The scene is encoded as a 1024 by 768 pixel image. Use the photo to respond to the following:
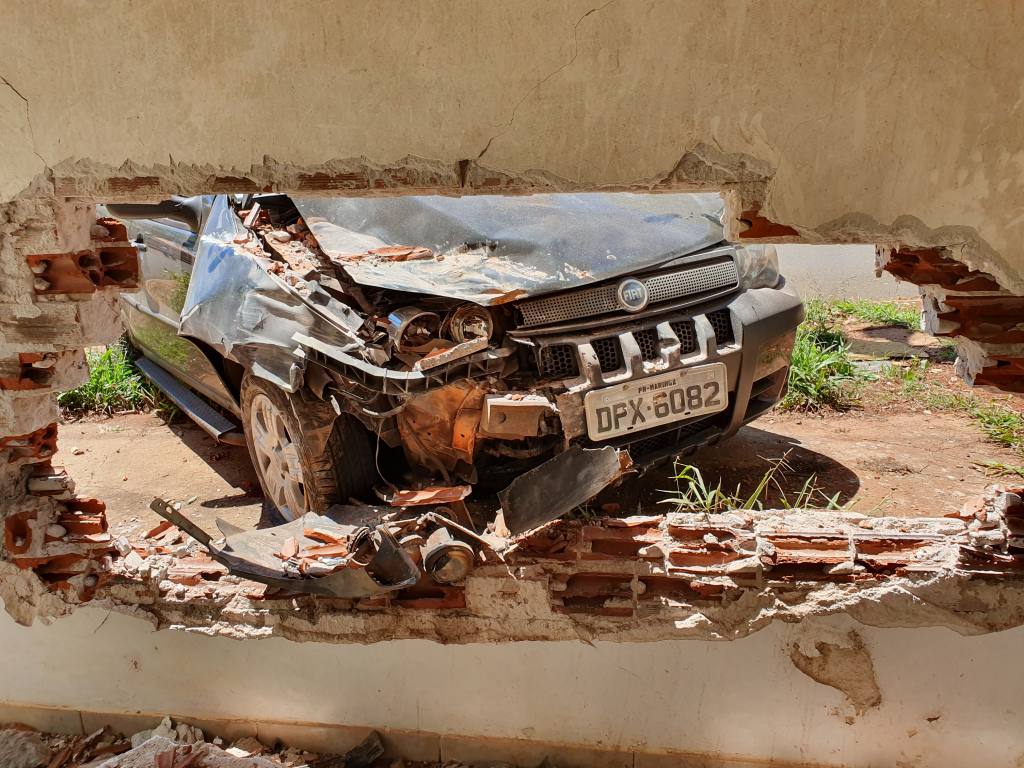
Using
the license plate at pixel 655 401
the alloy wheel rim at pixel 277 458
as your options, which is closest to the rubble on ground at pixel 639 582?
the license plate at pixel 655 401

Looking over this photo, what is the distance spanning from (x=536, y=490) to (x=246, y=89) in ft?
5.61

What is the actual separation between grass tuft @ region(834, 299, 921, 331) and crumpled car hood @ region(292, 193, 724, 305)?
4.14 m

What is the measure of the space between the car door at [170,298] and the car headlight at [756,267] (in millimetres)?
2609

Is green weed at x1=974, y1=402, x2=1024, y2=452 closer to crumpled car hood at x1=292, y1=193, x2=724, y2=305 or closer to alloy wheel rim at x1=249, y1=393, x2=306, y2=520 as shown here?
crumpled car hood at x1=292, y1=193, x2=724, y2=305

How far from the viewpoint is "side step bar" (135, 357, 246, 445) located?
16.6 ft

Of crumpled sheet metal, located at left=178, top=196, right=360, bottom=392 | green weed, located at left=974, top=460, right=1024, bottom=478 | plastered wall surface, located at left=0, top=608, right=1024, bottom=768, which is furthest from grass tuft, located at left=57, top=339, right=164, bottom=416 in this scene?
green weed, located at left=974, top=460, right=1024, bottom=478

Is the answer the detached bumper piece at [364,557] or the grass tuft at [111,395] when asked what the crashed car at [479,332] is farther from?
the grass tuft at [111,395]

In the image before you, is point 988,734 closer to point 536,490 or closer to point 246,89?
point 536,490

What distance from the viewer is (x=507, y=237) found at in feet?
13.6

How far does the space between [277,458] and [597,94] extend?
2.55m

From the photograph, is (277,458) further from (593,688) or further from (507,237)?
(593,688)

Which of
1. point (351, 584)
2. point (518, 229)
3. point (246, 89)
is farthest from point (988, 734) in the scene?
point (246, 89)

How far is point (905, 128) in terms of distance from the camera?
2.33m

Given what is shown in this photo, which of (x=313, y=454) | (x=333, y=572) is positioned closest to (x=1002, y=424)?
(x=313, y=454)
